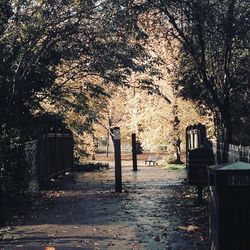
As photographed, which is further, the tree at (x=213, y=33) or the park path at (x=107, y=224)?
the tree at (x=213, y=33)

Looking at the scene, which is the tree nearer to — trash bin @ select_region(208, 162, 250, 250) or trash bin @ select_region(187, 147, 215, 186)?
trash bin @ select_region(187, 147, 215, 186)

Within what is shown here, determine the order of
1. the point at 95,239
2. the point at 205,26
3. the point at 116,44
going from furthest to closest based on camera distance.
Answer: the point at 116,44 < the point at 205,26 < the point at 95,239

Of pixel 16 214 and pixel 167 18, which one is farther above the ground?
pixel 167 18

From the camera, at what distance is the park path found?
26.8 feet

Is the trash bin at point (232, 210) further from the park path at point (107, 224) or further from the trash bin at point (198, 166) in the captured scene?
the trash bin at point (198, 166)

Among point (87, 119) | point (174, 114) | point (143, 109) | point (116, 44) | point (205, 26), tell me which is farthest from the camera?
point (143, 109)

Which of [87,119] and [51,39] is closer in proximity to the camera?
[51,39]

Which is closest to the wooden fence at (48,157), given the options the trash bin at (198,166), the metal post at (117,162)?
the metal post at (117,162)

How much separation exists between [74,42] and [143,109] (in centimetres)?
2280

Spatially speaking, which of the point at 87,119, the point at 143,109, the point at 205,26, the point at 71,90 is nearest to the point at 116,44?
the point at 205,26

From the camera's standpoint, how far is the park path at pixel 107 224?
8172mm

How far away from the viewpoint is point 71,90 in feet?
75.0

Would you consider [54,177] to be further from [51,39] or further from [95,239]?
[95,239]

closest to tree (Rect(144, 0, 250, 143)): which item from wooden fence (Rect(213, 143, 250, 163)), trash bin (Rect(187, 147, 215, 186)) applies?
wooden fence (Rect(213, 143, 250, 163))
